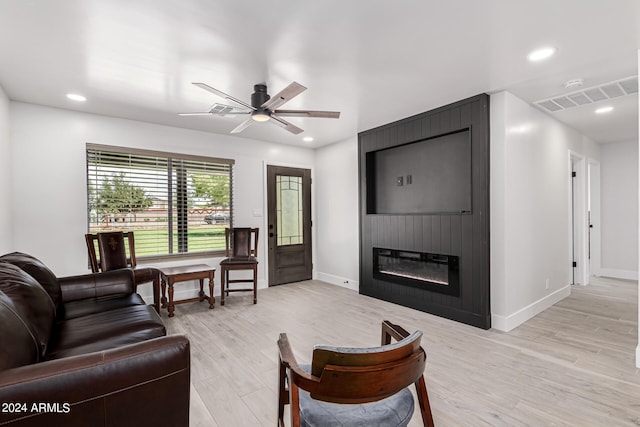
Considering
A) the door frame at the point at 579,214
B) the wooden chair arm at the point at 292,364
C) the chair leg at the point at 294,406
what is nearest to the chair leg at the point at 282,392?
the wooden chair arm at the point at 292,364

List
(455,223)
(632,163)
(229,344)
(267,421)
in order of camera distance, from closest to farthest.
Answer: (267,421) → (229,344) → (455,223) → (632,163)

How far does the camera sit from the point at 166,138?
437 centimetres

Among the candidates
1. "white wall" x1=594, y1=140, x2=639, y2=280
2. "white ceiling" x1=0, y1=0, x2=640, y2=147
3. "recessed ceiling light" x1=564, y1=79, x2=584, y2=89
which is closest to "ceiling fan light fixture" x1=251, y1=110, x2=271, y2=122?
"white ceiling" x1=0, y1=0, x2=640, y2=147

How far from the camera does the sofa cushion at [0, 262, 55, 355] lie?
5.36 feet

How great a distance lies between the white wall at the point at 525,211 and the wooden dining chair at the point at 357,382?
2.54 meters

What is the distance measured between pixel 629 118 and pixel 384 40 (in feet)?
14.0

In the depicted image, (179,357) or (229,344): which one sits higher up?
(179,357)

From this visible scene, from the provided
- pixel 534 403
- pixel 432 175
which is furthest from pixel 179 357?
pixel 432 175

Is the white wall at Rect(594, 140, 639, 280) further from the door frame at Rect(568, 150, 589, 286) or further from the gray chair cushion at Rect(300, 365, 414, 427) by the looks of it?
the gray chair cushion at Rect(300, 365, 414, 427)

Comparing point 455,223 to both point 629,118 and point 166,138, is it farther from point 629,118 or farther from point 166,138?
point 166,138

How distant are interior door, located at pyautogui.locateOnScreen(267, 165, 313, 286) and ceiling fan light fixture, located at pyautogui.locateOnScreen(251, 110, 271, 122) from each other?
7.92 feet

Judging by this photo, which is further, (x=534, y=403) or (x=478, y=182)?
(x=478, y=182)

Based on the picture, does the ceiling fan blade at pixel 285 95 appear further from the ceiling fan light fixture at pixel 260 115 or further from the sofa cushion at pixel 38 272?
the sofa cushion at pixel 38 272

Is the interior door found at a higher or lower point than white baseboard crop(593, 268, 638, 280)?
higher
